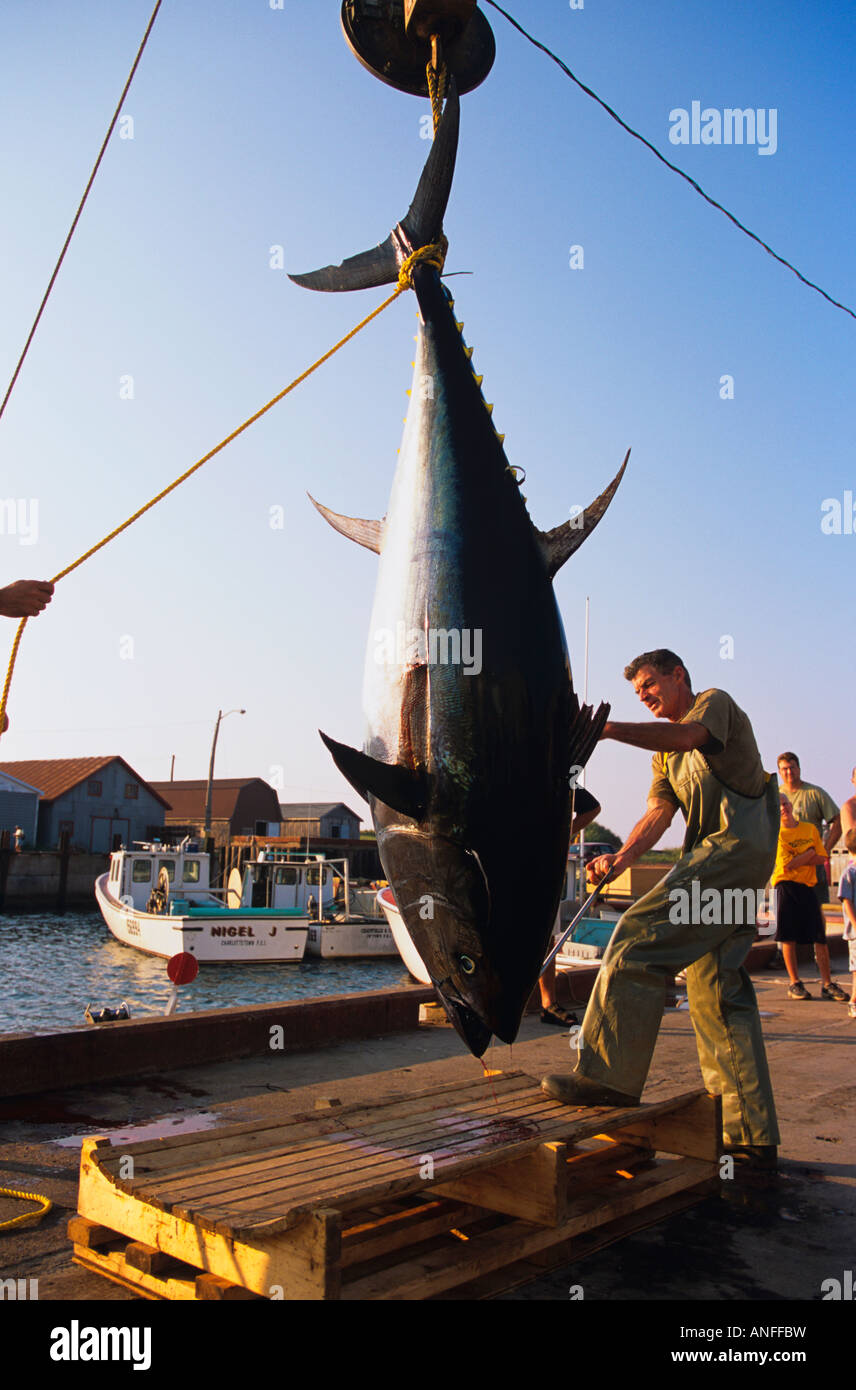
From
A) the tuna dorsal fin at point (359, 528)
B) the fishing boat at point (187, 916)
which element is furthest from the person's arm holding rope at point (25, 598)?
the fishing boat at point (187, 916)

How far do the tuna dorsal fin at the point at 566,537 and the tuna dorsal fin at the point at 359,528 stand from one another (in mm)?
499

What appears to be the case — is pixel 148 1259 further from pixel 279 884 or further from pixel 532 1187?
pixel 279 884

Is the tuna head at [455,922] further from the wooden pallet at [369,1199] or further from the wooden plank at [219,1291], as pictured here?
the wooden plank at [219,1291]

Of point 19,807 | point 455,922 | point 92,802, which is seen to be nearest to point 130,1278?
point 455,922

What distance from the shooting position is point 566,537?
9.22 feet

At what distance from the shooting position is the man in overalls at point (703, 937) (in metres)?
3.67

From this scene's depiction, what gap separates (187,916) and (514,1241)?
2271cm

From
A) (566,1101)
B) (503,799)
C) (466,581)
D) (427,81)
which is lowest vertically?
(566,1101)

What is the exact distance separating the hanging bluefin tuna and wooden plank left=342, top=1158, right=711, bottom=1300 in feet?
2.19

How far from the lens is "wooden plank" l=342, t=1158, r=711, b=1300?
254 centimetres
